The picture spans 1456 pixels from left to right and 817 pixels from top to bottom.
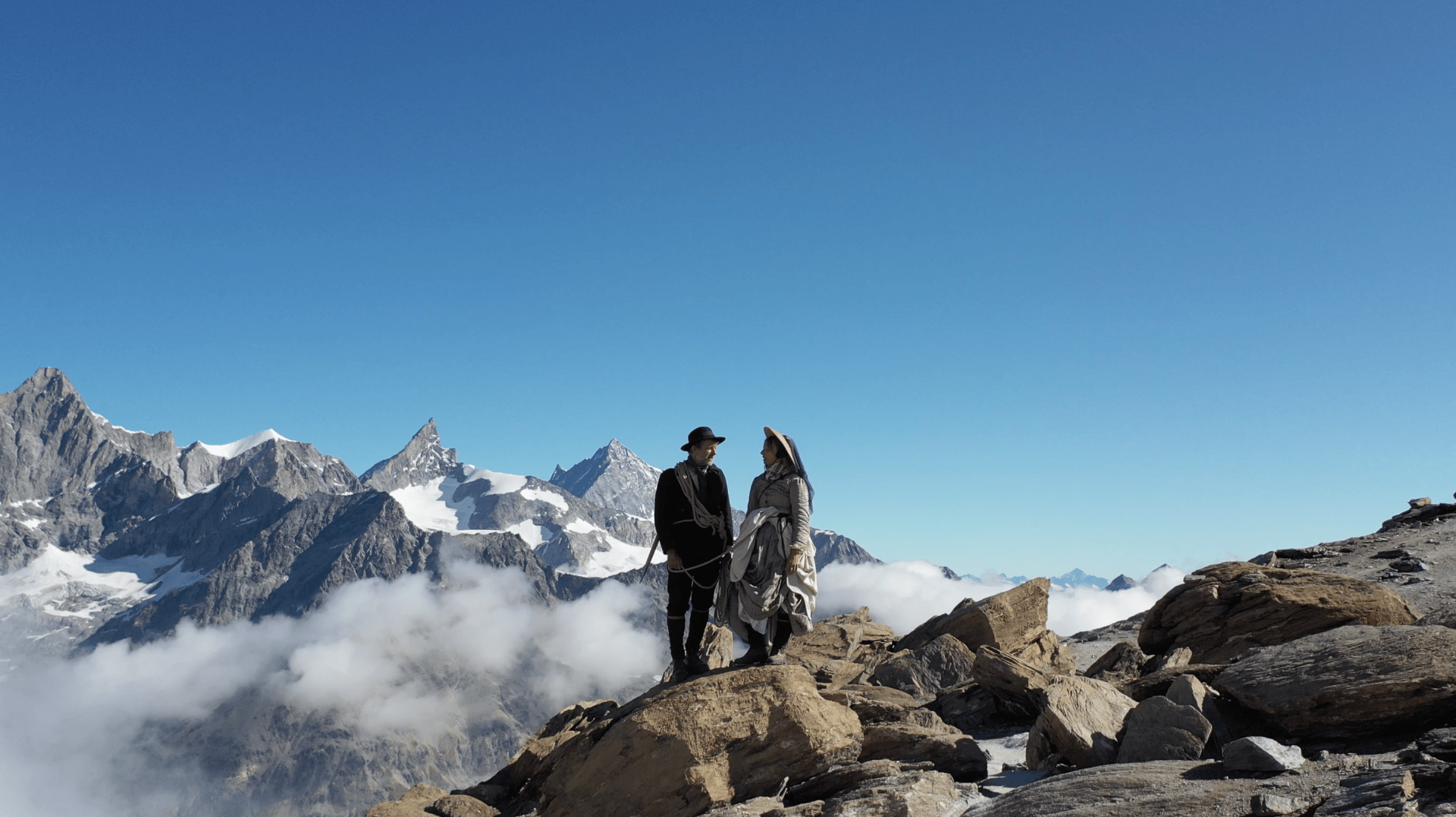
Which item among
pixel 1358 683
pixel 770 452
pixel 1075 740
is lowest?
pixel 1075 740

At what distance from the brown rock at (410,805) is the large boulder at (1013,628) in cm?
1040

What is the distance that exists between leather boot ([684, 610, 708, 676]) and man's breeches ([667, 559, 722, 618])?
114 millimetres

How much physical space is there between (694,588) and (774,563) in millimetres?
1443

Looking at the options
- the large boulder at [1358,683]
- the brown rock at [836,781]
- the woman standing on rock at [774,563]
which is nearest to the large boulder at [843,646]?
the woman standing on rock at [774,563]

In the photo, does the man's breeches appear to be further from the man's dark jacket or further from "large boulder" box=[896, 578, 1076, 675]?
"large boulder" box=[896, 578, 1076, 675]

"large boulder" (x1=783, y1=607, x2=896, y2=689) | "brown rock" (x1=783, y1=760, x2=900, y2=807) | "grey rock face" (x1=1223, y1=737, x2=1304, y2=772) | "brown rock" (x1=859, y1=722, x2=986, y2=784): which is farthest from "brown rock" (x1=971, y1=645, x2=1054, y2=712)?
"grey rock face" (x1=1223, y1=737, x2=1304, y2=772)

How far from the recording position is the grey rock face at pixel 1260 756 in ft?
26.8

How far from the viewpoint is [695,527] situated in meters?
12.7

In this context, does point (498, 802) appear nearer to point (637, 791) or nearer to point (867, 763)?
point (637, 791)

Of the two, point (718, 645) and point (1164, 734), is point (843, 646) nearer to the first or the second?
point (718, 645)

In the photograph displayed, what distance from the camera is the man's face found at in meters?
12.7

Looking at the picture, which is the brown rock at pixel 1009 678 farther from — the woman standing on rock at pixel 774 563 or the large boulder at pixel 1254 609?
the woman standing on rock at pixel 774 563

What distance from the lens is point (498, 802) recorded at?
14.3 metres

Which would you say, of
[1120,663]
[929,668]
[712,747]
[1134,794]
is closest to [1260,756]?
[1134,794]
